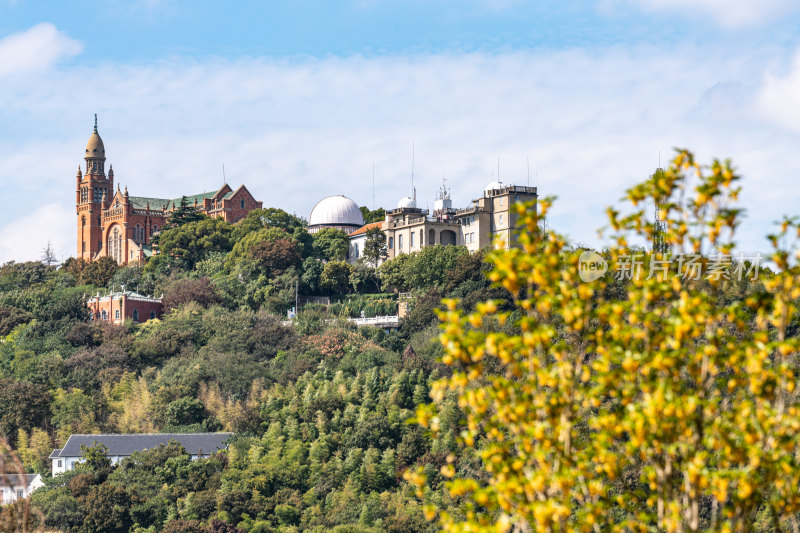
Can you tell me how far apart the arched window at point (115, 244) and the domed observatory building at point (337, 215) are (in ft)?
49.6

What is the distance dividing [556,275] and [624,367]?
1060 mm

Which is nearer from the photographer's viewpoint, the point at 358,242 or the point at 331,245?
the point at 331,245

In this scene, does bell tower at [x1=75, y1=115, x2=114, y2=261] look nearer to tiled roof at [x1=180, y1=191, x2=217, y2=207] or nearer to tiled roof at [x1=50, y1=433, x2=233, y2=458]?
tiled roof at [x1=180, y1=191, x2=217, y2=207]

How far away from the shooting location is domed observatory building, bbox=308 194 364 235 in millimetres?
86812

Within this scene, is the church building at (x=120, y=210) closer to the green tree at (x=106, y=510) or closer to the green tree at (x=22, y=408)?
the green tree at (x=22, y=408)

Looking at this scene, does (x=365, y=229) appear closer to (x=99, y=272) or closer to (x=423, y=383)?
(x=99, y=272)

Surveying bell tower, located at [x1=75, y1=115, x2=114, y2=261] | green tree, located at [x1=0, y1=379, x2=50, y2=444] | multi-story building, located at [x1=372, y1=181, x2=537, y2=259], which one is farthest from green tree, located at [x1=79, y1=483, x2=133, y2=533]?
bell tower, located at [x1=75, y1=115, x2=114, y2=261]

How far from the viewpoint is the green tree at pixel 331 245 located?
78.2 m

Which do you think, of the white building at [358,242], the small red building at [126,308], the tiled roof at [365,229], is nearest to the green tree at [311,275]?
the white building at [358,242]

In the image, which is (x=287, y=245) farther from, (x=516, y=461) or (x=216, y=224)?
(x=516, y=461)

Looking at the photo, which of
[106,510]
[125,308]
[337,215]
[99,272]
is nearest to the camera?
[106,510]

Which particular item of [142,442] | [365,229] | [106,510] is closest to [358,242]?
[365,229]

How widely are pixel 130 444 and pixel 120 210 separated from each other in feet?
129

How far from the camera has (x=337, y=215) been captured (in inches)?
3423
